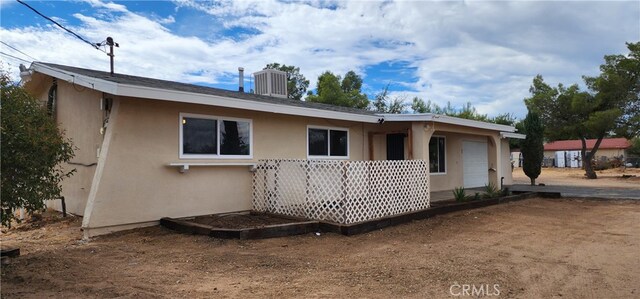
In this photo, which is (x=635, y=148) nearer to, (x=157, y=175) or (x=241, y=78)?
(x=241, y=78)

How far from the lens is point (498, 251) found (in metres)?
6.02

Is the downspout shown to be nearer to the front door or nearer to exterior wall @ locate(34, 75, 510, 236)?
exterior wall @ locate(34, 75, 510, 236)

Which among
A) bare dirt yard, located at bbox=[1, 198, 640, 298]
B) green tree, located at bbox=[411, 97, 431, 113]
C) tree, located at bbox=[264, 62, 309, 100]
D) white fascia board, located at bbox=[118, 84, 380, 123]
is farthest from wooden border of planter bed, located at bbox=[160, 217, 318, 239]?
green tree, located at bbox=[411, 97, 431, 113]

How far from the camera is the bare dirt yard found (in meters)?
4.18

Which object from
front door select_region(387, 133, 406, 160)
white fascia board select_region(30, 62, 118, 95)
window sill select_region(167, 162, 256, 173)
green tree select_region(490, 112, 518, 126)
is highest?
green tree select_region(490, 112, 518, 126)

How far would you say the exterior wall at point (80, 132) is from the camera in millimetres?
8055

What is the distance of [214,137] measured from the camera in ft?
27.8

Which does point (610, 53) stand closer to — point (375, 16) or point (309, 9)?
point (375, 16)

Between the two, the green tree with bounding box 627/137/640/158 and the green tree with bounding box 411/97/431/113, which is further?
A: the green tree with bounding box 627/137/640/158

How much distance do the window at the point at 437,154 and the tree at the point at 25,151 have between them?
1147 cm

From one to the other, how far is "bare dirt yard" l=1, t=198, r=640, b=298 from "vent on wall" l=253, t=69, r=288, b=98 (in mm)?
8158

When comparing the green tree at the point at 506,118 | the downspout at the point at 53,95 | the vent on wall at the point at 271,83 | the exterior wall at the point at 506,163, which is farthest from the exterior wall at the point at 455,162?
the green tree at the point at 506,118

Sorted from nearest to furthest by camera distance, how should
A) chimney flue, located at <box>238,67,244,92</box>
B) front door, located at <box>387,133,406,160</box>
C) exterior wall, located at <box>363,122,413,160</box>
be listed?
1. exterior wall, located at <box>363,122,413,160</box>
2. front door, located at <box>387,133,406,160</box>
3. chimney flue, located at <box>238,67,244,92</box>

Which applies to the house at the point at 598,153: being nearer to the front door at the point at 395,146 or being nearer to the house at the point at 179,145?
the front door at the point at 395,146
